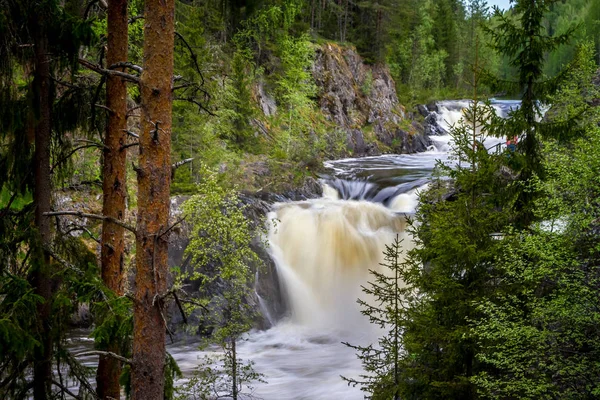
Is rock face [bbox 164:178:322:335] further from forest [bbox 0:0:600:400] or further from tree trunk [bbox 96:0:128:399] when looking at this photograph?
tree trunk [bbox 96:0:128:399]

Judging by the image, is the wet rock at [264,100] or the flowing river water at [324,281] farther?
the wet rock at [264,100]

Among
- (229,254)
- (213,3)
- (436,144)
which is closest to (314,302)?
(229,254)

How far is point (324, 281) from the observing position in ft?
63.0

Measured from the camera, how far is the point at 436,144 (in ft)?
148

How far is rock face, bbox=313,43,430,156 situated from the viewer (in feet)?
129

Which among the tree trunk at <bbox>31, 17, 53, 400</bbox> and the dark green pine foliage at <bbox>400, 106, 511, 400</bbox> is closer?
the tree trunk at <bbox>31, 17, 53, 400</bbox>

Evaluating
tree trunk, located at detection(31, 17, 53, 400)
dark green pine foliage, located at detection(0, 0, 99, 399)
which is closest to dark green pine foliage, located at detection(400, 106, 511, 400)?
dark green pine foliage, located at detection(0, 0, 99, 399)

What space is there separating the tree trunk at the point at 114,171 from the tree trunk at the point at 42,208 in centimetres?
76

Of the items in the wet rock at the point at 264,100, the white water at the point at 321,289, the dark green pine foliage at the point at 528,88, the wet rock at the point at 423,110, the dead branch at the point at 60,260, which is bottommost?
the white water at the point at 321,289

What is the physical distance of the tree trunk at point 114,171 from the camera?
6184mm

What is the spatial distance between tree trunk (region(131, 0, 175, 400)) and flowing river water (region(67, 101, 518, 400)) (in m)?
8.26

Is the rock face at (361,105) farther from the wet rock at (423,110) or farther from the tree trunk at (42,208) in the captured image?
the tree trunk at (42,208)

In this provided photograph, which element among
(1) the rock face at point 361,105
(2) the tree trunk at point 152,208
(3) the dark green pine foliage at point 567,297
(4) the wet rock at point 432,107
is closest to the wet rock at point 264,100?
(1) the rock face at point 361,105

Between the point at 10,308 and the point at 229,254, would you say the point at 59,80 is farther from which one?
the point at 229,254
